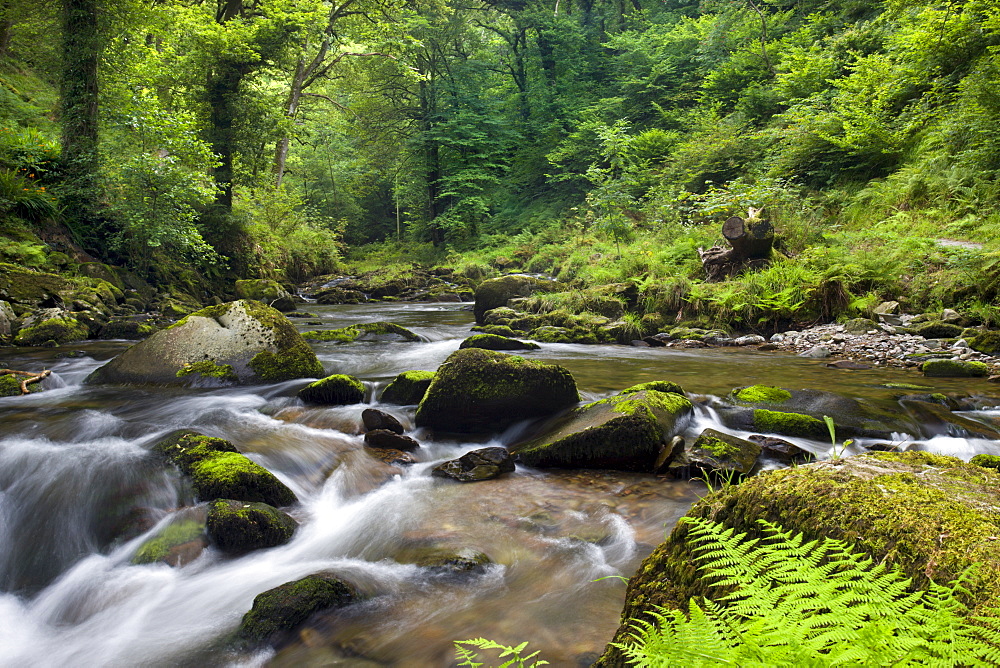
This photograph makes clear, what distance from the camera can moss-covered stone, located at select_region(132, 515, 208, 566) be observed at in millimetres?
4047

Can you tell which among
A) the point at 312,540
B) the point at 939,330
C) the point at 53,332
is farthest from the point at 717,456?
the point at 53,332

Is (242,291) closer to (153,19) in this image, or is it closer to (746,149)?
(153,19)

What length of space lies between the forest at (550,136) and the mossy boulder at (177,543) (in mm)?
11198

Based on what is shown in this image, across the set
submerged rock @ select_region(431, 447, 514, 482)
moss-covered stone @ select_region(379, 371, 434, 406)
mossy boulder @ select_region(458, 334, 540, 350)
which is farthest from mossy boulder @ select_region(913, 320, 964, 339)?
moss-covered stone @ select_region(379, 371, 434, 406)

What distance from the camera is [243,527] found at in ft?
13.8

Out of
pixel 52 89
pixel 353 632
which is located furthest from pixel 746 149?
pixel 52 89

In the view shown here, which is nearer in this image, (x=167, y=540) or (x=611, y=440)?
(x=167, y=540)

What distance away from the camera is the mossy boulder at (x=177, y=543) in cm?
405

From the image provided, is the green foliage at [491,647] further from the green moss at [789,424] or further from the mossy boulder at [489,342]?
the mossy boulder at [489,342]

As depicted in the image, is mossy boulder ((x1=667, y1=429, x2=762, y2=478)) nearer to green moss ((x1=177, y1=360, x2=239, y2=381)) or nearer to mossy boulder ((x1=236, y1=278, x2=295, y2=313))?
green moss ((x1=177, y1=360, x2=239, y2=381))

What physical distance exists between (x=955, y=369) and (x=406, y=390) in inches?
322

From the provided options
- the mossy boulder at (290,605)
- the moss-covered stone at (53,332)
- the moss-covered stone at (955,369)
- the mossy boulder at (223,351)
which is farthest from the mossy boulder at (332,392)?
the moss-covered stone at (955,369)

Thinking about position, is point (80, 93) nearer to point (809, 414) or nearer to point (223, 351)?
point (223, 351)

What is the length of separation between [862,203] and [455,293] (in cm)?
1408
